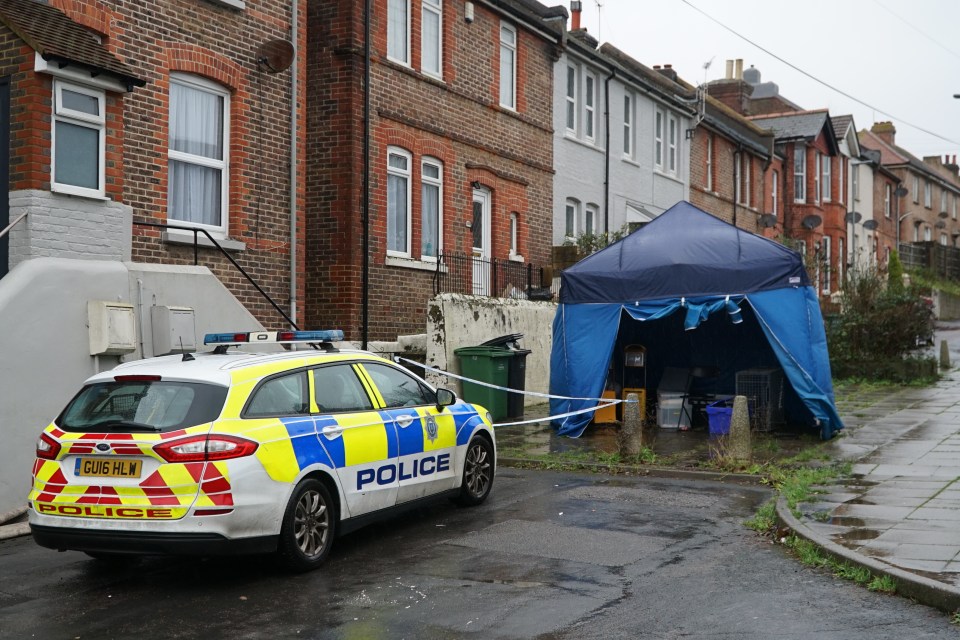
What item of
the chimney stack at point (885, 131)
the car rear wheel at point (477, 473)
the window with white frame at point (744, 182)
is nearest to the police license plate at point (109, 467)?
the car rear wheel at point (477, 473)

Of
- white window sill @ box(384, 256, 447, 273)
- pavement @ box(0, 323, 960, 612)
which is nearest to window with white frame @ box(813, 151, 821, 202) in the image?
pavement @ box(0, 323, 960, 612)

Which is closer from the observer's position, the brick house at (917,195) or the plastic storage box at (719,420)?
the plastic storage box at (719,420)

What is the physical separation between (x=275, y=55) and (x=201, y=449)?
9339mm

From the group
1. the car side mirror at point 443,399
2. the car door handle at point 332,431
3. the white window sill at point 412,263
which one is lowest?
the car door handle at point 332,431

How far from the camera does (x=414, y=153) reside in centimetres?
1872

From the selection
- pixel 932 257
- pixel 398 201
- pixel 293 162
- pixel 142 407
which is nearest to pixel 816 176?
pixel 932 257

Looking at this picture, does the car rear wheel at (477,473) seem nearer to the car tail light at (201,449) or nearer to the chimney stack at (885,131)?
the car tail light at (201,449)

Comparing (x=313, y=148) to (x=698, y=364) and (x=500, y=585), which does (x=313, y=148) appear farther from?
(x=500, y=585)

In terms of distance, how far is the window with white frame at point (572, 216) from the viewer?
24.7 meters

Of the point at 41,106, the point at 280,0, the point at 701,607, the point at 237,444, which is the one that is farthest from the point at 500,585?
the point at 280,0

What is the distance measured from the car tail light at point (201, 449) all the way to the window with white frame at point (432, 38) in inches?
514

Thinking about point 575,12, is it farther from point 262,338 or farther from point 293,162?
→ point 262,338

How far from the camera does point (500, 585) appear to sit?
721cm

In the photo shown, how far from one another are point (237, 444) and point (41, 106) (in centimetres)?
561
